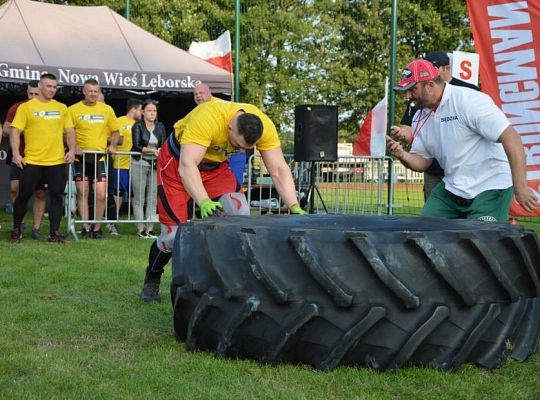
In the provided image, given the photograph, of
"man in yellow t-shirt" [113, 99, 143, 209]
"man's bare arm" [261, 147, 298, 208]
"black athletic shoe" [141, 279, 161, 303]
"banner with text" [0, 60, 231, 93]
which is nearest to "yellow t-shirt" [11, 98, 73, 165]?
"man in yellow t-shirt" [113, 99, 143, 209]

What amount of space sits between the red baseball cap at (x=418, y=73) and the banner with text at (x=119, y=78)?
295 inches

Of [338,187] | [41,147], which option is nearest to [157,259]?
[41,147]

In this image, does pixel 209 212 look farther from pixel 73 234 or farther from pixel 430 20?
pixel 430 20

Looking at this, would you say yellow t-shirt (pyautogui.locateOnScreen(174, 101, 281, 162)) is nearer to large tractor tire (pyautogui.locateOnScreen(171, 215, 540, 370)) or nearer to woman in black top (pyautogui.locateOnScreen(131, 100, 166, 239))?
large tractor tire (pyautogui.locateOnScreen(171, 215, 540, 370))

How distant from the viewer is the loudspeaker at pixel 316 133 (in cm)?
976

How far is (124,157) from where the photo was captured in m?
10.2

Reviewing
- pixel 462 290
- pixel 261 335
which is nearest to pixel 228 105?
pixel 261 335

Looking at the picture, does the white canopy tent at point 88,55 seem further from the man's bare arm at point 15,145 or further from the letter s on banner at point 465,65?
the letter s on banner at point 465,65

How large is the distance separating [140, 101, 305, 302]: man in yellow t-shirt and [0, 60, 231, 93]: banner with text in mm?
6481

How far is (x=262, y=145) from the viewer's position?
16.1 feet

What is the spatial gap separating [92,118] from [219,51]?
4.64 m

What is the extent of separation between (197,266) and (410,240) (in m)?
1.05

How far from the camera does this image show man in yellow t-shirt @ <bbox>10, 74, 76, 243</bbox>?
28.0ft

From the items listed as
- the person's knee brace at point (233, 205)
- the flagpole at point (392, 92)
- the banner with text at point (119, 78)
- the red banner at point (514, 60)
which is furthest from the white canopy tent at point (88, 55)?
the person's knee brace at point (233, 205)
